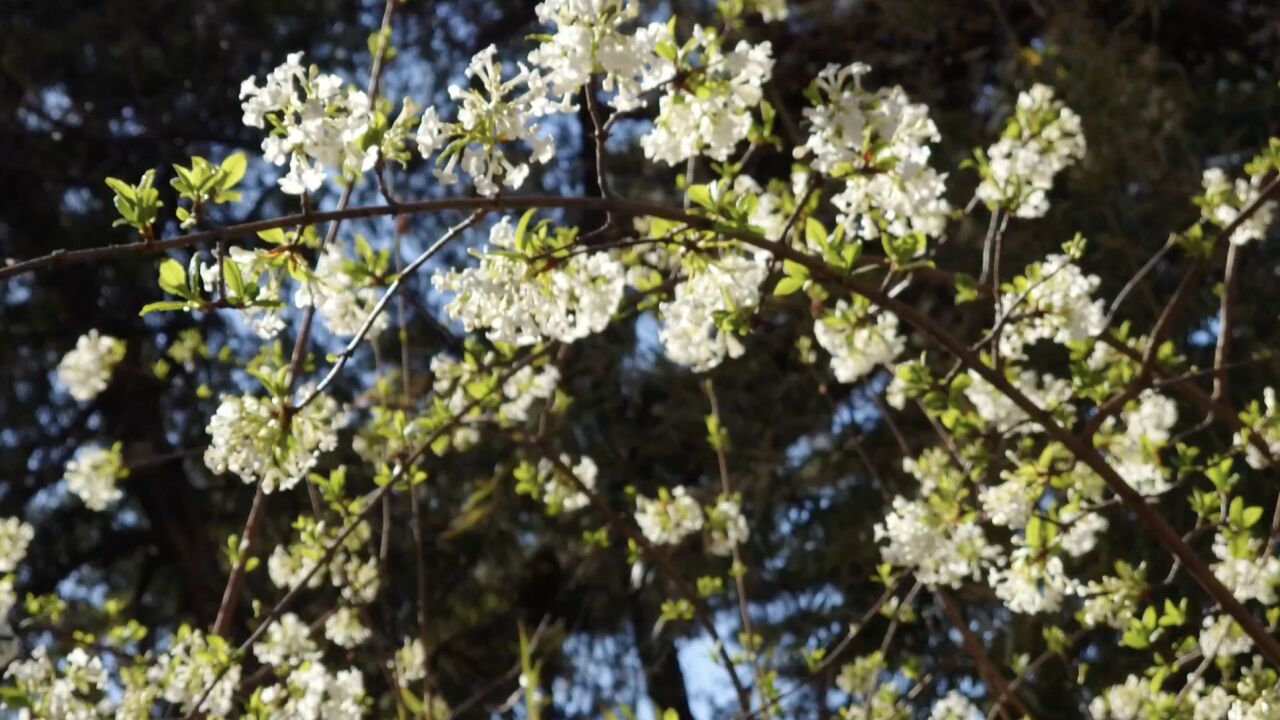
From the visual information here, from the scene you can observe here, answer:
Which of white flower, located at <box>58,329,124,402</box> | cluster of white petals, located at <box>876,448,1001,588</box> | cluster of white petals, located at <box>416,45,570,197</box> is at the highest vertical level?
Result: white flower, located at <box>58,329,124,402</box>

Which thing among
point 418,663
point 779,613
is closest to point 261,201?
point 779,613

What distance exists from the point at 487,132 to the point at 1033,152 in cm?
89

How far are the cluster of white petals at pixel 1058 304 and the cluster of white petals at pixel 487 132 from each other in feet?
2.19

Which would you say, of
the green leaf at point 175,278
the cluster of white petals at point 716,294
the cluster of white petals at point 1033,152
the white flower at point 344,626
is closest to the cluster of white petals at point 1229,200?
the cluster of white petals at point 1033,152

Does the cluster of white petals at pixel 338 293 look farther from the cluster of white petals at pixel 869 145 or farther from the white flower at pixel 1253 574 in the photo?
the white flower at pixel 1253 574

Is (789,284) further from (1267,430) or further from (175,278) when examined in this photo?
(1267,430)

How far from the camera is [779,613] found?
462 centimetres

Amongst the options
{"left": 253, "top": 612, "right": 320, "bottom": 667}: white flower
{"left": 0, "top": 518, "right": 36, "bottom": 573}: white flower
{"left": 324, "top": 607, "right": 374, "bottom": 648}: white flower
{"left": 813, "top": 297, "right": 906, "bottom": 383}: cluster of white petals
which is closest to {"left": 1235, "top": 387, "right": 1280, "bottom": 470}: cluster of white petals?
{"left": 813, "top": 297, "right": 906, "bottom": 383}: cluster of white petals

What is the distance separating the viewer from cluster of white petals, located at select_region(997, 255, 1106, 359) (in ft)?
6.15

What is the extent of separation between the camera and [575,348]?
16.0 ft

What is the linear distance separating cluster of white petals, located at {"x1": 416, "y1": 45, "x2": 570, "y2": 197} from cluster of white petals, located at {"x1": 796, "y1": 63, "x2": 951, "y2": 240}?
0.93ft

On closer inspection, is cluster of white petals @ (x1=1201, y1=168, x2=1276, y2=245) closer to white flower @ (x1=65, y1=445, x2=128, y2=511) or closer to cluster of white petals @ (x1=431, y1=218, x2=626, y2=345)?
cluster of white petals @ (x1=431, y1=218, x2=626, y2=345)

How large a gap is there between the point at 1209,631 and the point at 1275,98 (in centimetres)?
280

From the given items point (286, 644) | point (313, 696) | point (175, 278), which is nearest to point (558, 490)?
point (286, 644)
